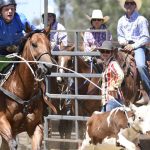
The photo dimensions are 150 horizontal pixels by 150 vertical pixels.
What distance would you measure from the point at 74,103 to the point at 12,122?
2.56 meters

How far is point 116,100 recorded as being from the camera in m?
9.03

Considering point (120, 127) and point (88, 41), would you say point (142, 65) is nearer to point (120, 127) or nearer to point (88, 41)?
point (88, 41)

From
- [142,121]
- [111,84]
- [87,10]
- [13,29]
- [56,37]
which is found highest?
[13,29]

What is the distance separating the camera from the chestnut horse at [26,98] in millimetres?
9016

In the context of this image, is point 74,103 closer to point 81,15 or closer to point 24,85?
point 24,85

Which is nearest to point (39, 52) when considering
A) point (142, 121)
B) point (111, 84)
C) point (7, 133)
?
point (111, 84)

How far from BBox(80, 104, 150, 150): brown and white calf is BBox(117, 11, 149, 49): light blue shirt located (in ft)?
7.15

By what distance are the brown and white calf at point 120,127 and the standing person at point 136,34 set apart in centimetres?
200

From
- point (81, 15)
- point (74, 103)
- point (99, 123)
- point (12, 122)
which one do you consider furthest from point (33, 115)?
point (81, 15)

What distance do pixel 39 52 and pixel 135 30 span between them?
2556mm

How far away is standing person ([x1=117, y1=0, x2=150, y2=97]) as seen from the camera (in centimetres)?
1084

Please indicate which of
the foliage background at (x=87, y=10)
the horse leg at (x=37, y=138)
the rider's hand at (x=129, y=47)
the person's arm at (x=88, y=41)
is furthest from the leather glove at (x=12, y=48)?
the foliage background at (x=87, y=10)

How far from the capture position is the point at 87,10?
37.9 m

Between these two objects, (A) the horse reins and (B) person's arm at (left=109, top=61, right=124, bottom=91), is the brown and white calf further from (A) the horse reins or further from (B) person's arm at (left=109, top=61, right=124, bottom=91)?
(A) the horse reins
